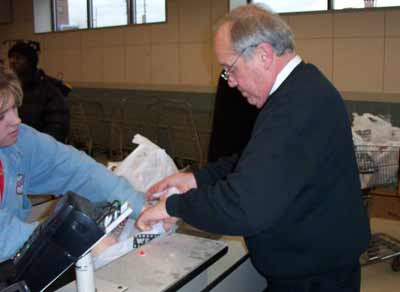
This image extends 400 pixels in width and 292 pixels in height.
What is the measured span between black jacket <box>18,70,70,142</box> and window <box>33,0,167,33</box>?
322 centimetres

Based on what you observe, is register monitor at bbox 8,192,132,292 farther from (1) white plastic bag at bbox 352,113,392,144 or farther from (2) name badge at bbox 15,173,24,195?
(1) white plastic bag at bbox 352,113,392,144

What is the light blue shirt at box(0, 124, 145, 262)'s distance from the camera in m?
1.40

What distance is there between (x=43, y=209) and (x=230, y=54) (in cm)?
135

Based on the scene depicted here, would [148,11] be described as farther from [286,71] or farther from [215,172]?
[286,71]

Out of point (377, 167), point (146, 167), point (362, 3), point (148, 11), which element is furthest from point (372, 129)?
point (148, 11)

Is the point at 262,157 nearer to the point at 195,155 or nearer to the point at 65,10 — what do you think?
the point at 195,155

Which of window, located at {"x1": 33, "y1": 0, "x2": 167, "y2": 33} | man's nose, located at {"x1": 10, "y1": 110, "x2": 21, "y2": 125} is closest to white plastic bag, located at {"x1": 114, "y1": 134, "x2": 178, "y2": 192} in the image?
man's nose, located at {"x1": 10, "y1": 110, "x2": 21, "y2": 125}

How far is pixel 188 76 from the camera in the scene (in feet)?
20.5

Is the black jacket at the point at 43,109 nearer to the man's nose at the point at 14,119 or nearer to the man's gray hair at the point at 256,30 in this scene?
the man's nose at the point at 14,119

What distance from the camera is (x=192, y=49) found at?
6184 mm

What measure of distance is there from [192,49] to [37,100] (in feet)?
9.82

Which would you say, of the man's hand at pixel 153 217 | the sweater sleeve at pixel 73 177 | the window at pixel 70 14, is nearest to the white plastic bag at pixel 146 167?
the sweater sleeve at pixel 73 177

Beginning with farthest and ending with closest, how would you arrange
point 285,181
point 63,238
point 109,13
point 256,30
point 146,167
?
point 109,13 → point 146,167 → point 256,30 → point 285,181 → point 63,238

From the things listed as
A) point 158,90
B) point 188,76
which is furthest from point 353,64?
point 158,90
